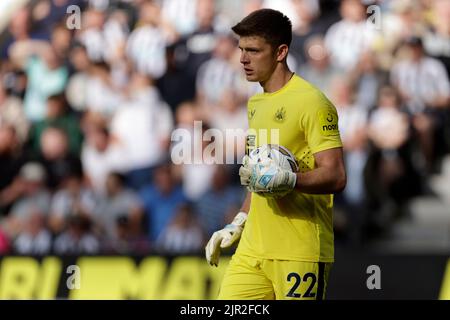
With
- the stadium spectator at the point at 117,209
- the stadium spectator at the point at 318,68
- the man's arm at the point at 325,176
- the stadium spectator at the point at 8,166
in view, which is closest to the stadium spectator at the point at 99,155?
the stadium spectator at the point at 117,209

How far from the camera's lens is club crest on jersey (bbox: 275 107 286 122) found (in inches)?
217

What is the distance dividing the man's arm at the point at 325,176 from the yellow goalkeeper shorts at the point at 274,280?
47 cm

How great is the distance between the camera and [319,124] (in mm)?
5391

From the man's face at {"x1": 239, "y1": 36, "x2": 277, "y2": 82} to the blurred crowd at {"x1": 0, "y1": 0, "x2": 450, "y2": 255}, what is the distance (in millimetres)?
4598

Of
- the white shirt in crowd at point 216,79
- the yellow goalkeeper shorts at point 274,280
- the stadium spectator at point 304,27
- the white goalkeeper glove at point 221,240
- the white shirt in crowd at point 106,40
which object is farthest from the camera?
the white shirt in crowd at point 106,40

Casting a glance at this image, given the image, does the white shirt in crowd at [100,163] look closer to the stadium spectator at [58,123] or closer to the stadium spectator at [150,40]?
the stadium spectator at [58,123]

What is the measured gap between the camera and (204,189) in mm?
10750

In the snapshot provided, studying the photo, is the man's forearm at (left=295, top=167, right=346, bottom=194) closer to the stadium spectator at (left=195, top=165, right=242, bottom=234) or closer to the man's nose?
the man's nose

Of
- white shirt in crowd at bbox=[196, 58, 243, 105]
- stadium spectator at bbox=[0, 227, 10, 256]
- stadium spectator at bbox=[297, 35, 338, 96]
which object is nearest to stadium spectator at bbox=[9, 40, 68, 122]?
stadium spectator at bbox=[0, 227, 10, 256]

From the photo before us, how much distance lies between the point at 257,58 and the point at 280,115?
382 mm

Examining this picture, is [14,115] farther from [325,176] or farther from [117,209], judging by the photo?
[325,176]

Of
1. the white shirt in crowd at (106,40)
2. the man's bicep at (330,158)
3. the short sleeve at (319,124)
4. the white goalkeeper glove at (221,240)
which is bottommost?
the white goalkeeper glove at (221,240)

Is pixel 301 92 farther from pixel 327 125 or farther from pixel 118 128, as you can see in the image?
pixel 118 128

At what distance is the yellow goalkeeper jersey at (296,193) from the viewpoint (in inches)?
214
